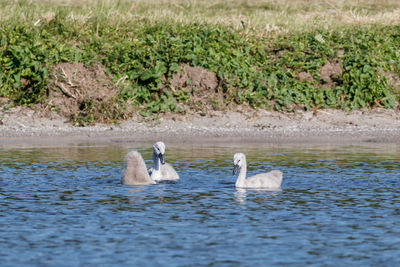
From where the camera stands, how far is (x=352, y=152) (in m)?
18.1

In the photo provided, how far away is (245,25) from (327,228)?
17730 millimetres

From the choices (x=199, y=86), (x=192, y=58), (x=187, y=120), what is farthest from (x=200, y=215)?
(x=192, y=58)

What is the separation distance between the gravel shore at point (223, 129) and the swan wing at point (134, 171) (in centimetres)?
646

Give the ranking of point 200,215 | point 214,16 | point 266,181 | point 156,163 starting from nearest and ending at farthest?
1. point 200,215
2. point 266,181
3. point 156,163
4. point 214,16

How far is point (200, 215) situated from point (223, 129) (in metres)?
11.5

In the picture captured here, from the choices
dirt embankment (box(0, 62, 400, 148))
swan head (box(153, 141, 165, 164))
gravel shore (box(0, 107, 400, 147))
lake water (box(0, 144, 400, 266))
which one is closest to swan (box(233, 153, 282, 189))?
lake water (box(0, 144, 400, 266))

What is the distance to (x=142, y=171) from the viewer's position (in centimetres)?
1342

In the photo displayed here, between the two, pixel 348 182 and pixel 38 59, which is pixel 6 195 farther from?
pixel 38 59

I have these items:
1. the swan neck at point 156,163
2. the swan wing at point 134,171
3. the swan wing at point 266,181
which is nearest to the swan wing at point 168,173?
the swan neck at point 156,163

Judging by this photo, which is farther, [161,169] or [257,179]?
[161,169]

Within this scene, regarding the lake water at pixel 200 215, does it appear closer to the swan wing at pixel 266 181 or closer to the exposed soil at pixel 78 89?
the swan wing at pixel 266 181

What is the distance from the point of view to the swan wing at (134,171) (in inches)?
524

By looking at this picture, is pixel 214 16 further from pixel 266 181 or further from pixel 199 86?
pixel 266 181

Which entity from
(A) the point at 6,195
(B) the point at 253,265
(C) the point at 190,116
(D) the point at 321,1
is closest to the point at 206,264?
(B) the point at 253,265
